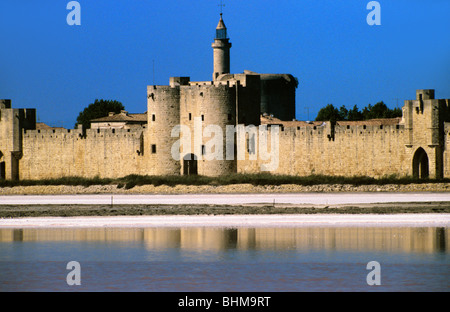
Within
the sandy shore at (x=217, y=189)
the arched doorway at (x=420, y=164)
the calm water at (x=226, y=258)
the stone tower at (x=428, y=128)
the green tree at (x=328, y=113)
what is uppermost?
the green tree at (x=328, y=113)

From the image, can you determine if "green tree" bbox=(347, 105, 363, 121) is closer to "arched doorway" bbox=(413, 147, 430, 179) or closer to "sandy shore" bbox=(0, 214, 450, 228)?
"arched doorway" bbox=(413, 147, 430, 179)

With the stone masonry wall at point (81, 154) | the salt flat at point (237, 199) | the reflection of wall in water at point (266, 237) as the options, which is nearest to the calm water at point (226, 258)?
the reflection of wall in water at point (266, 237)

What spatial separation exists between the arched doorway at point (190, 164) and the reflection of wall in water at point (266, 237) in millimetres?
21624

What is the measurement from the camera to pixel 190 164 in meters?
55.4

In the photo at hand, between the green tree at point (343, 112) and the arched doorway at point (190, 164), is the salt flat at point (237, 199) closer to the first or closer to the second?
the arched doorway at point (190, 164)

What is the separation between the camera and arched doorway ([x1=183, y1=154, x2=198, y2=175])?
55.2 m

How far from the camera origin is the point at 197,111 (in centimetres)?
5478

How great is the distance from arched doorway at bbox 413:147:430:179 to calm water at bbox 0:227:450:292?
18.3 metres

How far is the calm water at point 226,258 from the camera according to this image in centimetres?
2209

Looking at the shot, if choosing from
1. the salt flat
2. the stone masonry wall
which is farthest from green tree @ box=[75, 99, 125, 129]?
the salt flat

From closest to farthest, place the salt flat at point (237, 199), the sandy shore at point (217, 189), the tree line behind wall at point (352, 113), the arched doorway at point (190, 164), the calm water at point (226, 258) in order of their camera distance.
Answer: the calm water at point (226, 258), the salt flat at point (237, 199), the sandy shore at point (217, 189), the arched doorway at point (190, 164), the tree line behind wall at point (352, 113)
